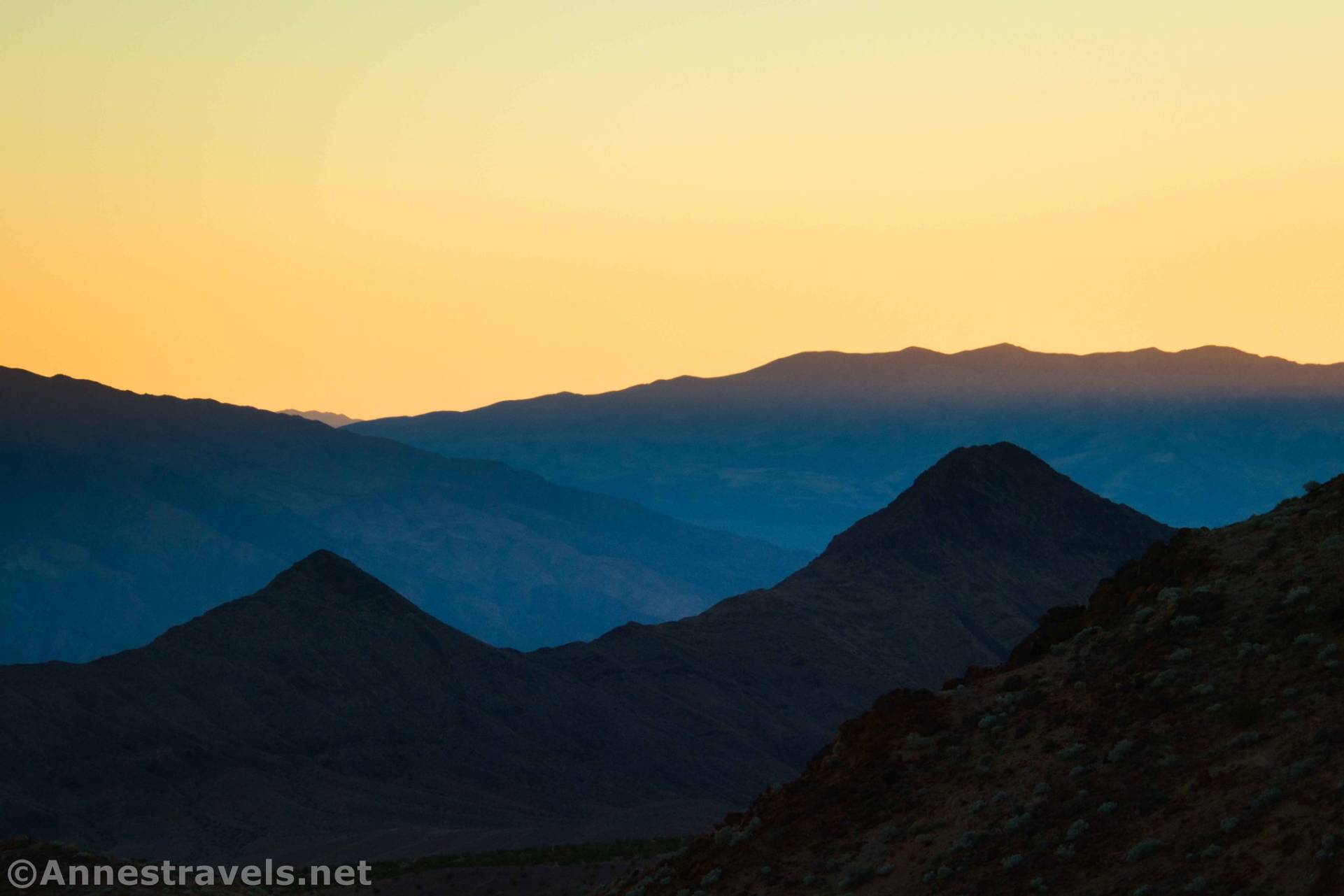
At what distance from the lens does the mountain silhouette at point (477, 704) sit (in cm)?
9194

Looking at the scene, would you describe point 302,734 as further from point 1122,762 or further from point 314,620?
point 1122,762

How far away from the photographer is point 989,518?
149000 millimetres

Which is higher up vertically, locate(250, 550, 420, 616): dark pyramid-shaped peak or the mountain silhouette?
locate(250, 550, 420, 616): dark pyramid-shaped peak

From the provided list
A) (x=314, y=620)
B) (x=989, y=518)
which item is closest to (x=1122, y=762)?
(x=314, y=620)

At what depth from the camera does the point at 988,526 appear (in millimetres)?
147625

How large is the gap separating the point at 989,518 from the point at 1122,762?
126 m

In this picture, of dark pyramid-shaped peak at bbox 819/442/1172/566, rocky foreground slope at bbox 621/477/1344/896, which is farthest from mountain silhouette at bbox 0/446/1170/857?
rocky foreground slope at bbox 621/477/1344/896

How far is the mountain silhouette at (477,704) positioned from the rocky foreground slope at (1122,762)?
45.7 metres

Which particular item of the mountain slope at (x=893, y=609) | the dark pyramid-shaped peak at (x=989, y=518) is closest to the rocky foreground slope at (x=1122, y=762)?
the mountain slope at (x=893, y=609)

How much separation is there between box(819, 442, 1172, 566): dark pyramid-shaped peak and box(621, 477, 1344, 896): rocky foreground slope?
114 meters

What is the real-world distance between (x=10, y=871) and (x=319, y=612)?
276 ft

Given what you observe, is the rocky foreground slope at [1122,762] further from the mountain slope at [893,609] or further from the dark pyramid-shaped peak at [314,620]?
the dark pyramid-shaped peak at [314,620]

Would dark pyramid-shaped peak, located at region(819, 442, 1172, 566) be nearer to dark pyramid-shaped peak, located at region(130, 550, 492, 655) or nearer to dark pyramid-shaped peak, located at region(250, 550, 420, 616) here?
dark pyramid-shaped peak, located at region(130, 550, 492, 655)

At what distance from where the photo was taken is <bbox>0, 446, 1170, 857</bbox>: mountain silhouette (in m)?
91.9
